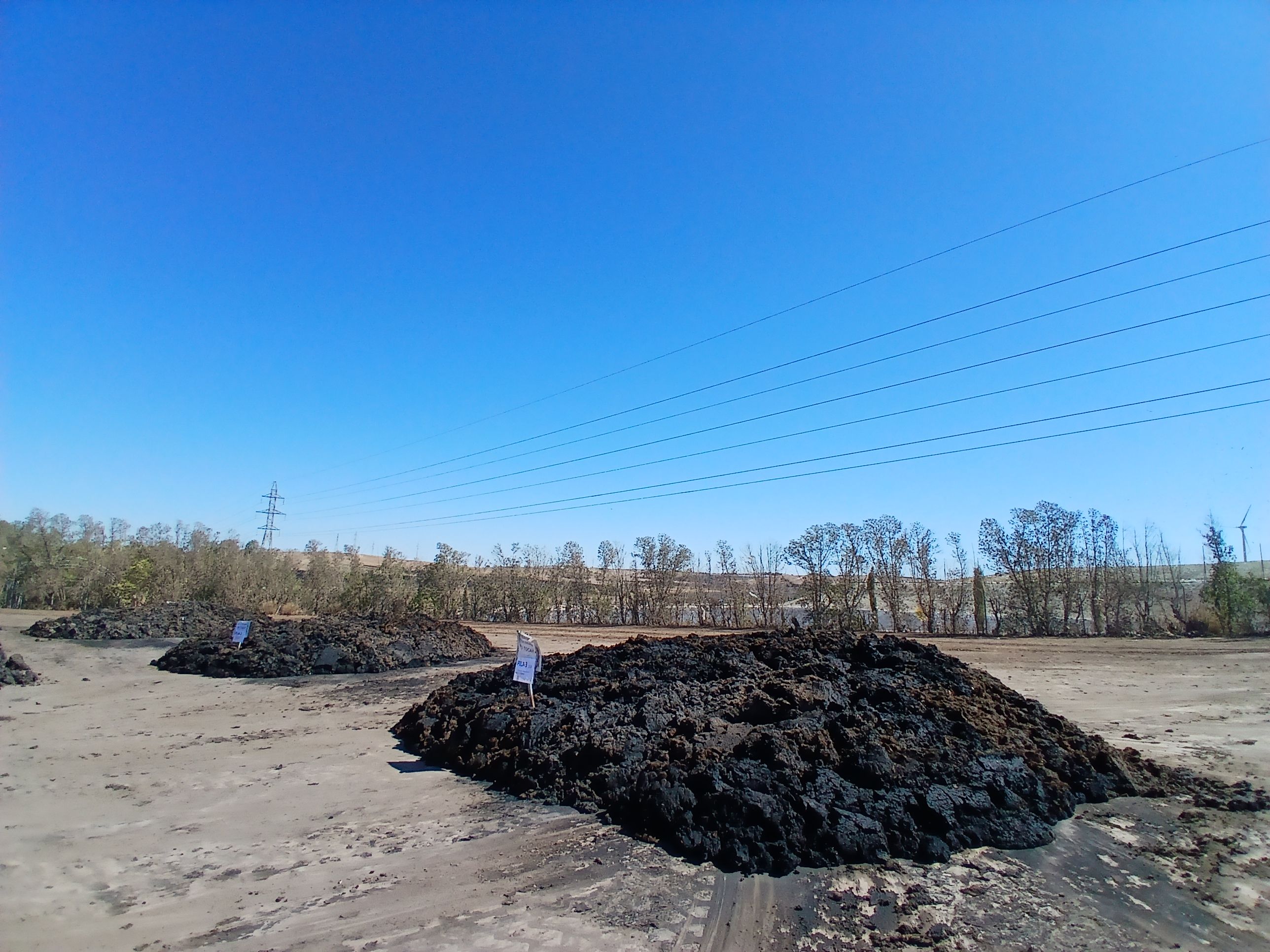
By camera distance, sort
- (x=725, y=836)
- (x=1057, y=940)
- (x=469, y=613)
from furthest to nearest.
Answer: (x=469, y=613) → (x=725, y=836) → (x=1057, y=940)

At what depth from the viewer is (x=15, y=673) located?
46.2 feet

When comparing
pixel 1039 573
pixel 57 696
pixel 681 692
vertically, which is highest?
pixel 1039 573

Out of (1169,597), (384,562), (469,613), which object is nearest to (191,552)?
(384,562)

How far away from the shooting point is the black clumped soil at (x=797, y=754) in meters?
5.34

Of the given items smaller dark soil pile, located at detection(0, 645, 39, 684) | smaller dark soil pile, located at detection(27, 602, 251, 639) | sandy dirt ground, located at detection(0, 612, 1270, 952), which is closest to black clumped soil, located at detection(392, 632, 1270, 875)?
sandy dirt ground, located at detection(0, 612, 1270, 952)

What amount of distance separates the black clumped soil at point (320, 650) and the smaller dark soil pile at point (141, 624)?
368 cm

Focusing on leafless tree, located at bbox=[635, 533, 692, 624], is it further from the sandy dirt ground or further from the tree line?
the sandy dirt ground

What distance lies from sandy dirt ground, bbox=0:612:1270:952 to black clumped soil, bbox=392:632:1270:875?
0.74ft

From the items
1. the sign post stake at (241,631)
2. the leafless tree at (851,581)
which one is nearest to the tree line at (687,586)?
the leafless tree at (851,581)

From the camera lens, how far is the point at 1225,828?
5.89 meters

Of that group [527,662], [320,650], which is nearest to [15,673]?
[320,650]

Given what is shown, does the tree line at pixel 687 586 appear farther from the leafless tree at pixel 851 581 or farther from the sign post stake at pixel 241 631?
the sign post stake at pixel 241 631

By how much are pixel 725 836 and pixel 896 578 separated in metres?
25.3

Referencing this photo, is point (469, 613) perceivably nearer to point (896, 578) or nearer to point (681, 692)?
point (896, 578)
